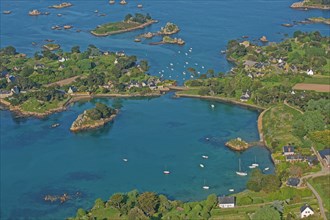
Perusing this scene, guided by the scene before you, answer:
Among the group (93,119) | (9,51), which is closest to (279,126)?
(93,119)

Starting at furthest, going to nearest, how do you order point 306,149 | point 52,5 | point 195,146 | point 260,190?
point 52,5 → point 195,146 → point 306,149 → point 260,190

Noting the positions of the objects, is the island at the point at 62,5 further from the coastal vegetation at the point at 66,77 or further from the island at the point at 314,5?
the island at the point at 314,5

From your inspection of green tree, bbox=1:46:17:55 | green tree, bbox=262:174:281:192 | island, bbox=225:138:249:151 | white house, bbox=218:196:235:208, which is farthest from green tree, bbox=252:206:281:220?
green tree, bbox=1:46:17:55

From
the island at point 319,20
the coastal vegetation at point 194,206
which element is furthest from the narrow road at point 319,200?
the island at point 319,20

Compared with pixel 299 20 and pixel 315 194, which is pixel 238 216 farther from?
pixel 299 20

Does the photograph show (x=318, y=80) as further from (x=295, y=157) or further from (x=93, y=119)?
(x=93, y=119)

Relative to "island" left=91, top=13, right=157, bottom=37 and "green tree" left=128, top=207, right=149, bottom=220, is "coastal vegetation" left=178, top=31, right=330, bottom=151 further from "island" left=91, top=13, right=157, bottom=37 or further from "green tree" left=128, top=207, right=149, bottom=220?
"island" left=91, top=13, right=157, bottom=37

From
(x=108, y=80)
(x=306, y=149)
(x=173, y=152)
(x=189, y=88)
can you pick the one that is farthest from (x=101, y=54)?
(x=306, y=149)
